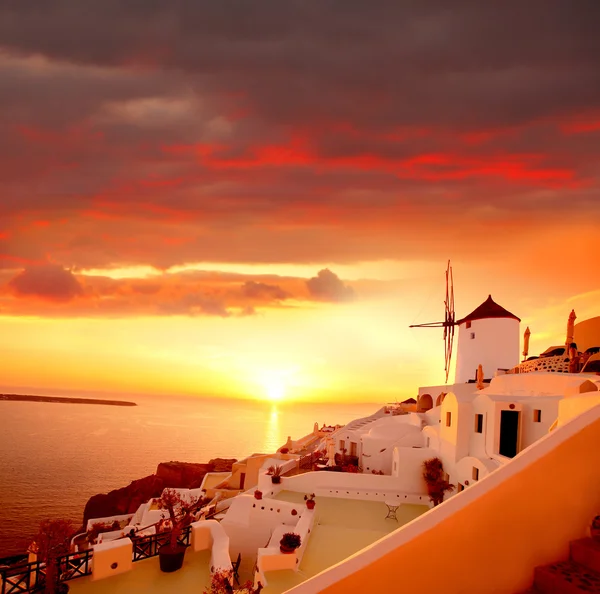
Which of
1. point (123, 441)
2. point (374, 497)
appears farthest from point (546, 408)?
point (123, 441)

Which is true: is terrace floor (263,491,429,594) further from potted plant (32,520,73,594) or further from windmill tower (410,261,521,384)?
windmill tower (410,261,521,384)

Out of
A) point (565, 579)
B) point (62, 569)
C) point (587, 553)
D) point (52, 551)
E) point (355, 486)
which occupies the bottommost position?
point (355, 486)

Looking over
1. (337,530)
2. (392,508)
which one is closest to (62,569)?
(337,530)

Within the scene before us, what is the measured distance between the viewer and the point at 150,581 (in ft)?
29.7

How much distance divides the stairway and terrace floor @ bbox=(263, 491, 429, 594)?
7734 mm

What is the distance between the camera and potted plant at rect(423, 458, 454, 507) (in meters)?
17.7

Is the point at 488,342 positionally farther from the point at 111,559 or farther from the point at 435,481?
the point at 111,559

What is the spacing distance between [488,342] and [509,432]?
1290cm

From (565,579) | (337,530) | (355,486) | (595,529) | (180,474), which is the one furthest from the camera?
(180,474)

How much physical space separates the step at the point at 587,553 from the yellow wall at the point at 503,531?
7cm

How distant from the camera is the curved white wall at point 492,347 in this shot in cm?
2770

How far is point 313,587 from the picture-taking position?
10.7ft

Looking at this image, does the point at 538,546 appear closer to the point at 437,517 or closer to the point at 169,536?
the point at 437,517

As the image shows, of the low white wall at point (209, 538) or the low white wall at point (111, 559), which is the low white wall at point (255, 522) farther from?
the low white wall at point (111, 559)
